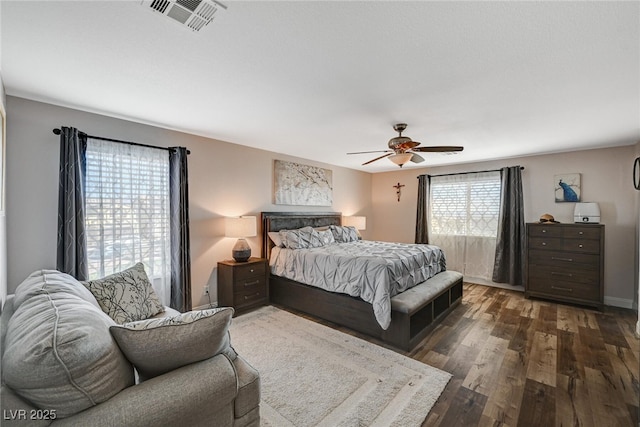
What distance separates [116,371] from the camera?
100cm

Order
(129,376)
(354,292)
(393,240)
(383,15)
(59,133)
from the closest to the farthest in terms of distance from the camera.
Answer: (129,376)
(383,15)
(59,133)
(354,292)
(393,240)

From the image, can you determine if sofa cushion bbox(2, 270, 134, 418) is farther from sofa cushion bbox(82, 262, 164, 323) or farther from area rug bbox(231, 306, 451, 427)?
area rug bbox(231, 306, 451, 427)

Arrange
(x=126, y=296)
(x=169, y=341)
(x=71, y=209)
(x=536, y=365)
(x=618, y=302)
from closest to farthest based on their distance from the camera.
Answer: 1. (x=169, y=341)
2. (x=126, y=296)
3. (x=536, y=365)
4. (x=71, y=209)
5. (x=618, y=302)

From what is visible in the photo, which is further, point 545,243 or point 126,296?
point 545,243

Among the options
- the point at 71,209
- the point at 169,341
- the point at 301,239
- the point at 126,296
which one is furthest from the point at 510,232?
the point at 71,209

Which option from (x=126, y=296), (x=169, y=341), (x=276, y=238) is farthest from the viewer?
A: (x=276, y=238)

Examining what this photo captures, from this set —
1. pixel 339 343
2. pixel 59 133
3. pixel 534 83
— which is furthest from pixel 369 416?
pixel 59 133

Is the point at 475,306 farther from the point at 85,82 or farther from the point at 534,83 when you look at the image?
the point at 85,82

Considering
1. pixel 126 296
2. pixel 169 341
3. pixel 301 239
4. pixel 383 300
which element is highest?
pixel 301 239

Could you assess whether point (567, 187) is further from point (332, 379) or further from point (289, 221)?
point (332, 379)

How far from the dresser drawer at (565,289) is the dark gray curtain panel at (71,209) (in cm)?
583

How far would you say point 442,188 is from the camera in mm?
5590

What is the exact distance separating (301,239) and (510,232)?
142 inches

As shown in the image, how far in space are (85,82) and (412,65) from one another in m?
2.47
